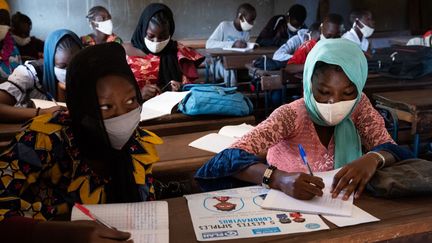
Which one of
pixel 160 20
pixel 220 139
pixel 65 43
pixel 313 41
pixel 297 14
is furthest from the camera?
pixel 297 14

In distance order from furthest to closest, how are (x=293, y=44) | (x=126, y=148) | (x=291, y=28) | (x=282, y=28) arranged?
(x=282, y=28) < (x=291, y=28) < (x=293, y=44) < (x=126, y=148)

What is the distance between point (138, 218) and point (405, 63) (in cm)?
375

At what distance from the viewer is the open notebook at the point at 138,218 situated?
3.32 feet

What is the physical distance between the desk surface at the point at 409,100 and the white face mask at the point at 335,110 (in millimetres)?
1691

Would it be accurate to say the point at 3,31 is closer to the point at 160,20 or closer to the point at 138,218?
the point at 160,20

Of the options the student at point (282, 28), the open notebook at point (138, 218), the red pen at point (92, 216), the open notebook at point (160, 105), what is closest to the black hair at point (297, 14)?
the student at point (282, 28)

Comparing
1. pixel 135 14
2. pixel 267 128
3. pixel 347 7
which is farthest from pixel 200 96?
pixel 347 7

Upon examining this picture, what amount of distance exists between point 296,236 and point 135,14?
646 cm

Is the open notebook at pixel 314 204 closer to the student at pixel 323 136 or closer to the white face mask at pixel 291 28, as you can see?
the student at pixel 323 136

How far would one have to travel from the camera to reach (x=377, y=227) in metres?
1.04

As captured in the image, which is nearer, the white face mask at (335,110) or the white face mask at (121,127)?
the white face mask at (121,127)

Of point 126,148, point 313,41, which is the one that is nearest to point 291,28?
point 313,41

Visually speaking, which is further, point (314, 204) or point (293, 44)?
point (293, 44)

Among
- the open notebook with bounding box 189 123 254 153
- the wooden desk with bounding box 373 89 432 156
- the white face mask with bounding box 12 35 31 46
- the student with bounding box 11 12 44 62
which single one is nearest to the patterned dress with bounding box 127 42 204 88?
the open notebook with bounding box 189 123 254 153
